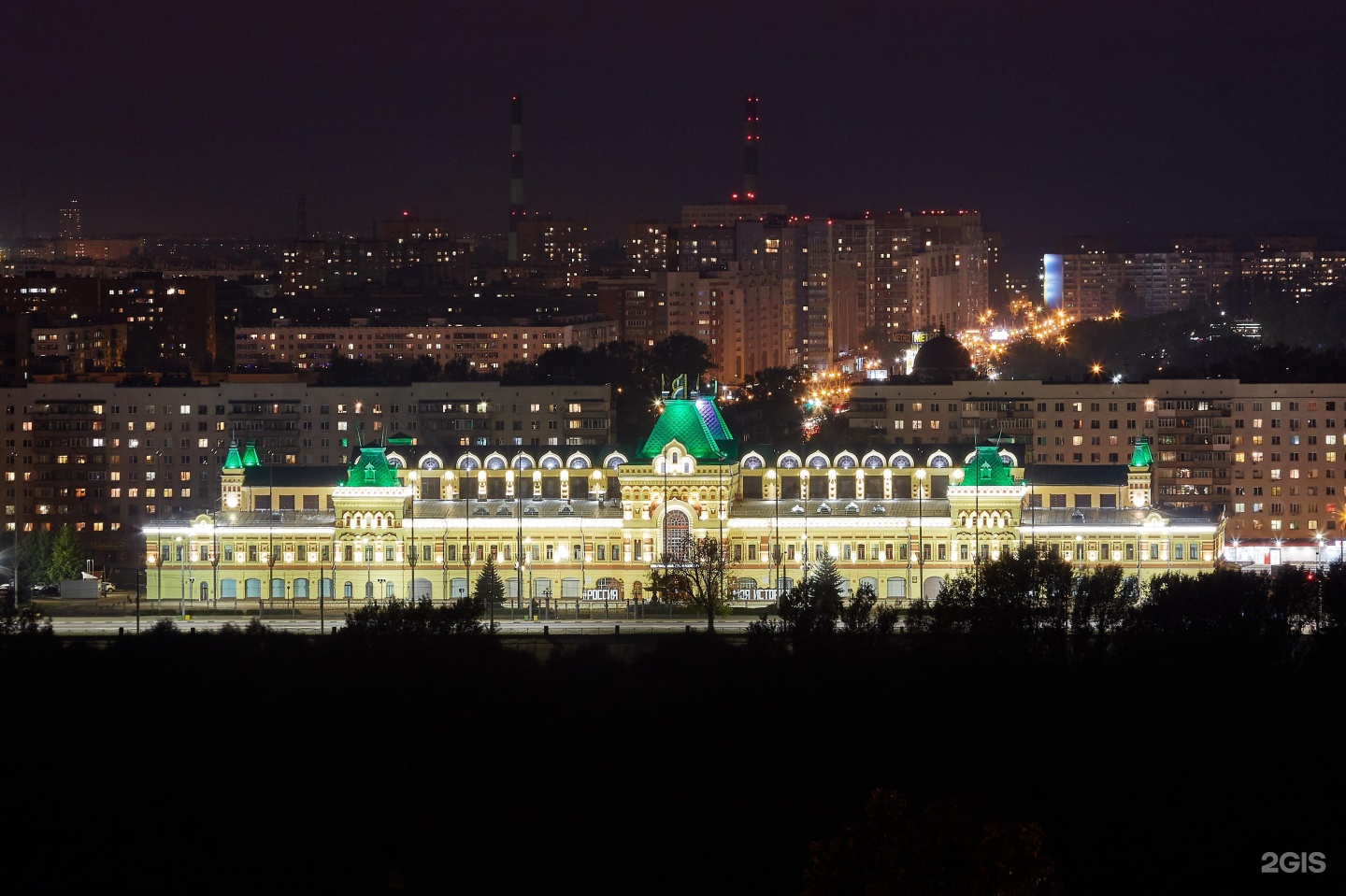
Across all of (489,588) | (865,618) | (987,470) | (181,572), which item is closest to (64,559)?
(181,572)

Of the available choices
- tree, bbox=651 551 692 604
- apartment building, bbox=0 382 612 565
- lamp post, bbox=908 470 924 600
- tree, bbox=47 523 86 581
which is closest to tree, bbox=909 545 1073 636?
lamp post, bbox=908 470 924 600

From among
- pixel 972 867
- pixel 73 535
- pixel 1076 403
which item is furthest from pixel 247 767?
pixel 1076 403

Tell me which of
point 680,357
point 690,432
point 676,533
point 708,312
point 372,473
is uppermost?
point 708,312

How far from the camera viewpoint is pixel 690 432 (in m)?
86.9

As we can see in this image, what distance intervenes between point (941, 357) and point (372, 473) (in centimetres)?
3798

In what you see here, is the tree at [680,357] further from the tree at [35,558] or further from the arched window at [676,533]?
the tree at [35,558]

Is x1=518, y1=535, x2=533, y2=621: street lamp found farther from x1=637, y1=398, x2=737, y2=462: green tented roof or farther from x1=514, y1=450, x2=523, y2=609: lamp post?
x1=637, y1=398, x2=737, y2=462: green tented roof

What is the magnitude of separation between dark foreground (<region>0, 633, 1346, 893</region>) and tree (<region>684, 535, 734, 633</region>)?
7.03 meters

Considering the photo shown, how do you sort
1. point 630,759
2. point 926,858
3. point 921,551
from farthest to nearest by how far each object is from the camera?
point 921,551, point 630,759, point 926,858

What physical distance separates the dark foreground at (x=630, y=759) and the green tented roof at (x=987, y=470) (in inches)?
482

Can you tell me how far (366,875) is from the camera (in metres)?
61.2

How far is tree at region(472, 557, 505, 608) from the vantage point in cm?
8200

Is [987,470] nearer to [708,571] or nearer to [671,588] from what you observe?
[708,571]

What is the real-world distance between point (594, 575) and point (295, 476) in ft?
36.5
